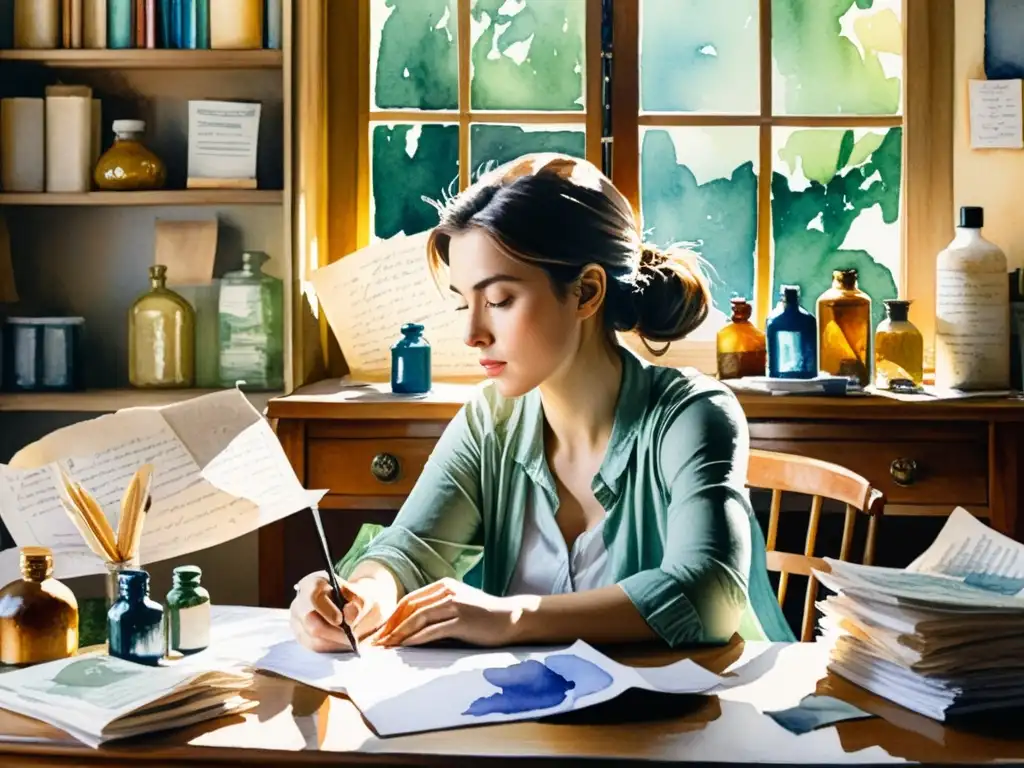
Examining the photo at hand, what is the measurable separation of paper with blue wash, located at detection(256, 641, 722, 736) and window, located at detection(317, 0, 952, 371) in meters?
1.70

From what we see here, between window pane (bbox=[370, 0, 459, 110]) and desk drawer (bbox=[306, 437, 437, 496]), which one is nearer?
desk drawer (bbox=[306, 437, 437, 496])

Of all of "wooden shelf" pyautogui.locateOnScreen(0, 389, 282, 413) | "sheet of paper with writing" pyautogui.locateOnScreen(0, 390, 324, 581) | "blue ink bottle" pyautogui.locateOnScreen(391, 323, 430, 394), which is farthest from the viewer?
"wooden shelf" pyautogui.locateOnScreen(0, 389, 282, 413)

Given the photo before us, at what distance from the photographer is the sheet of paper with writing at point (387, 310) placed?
2951 millimetres

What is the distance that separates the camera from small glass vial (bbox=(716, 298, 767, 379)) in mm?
2826

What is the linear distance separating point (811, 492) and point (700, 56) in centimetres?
139

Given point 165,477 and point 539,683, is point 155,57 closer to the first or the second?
point 165,477

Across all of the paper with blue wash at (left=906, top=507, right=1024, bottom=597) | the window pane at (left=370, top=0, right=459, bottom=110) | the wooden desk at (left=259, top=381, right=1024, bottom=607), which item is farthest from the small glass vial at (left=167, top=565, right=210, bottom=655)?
the window pane at (left=370, top=0, right=459, bottom=110)

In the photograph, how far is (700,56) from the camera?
10.0ft

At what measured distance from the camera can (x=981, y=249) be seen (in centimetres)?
275

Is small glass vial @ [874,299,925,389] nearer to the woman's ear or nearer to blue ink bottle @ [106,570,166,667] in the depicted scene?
the woman's ear

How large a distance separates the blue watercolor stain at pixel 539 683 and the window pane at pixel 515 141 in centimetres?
189

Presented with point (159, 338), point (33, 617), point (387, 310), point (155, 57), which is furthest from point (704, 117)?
point (33, 617)

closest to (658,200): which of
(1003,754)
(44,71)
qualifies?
(44,71)

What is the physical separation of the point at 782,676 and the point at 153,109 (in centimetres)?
219
